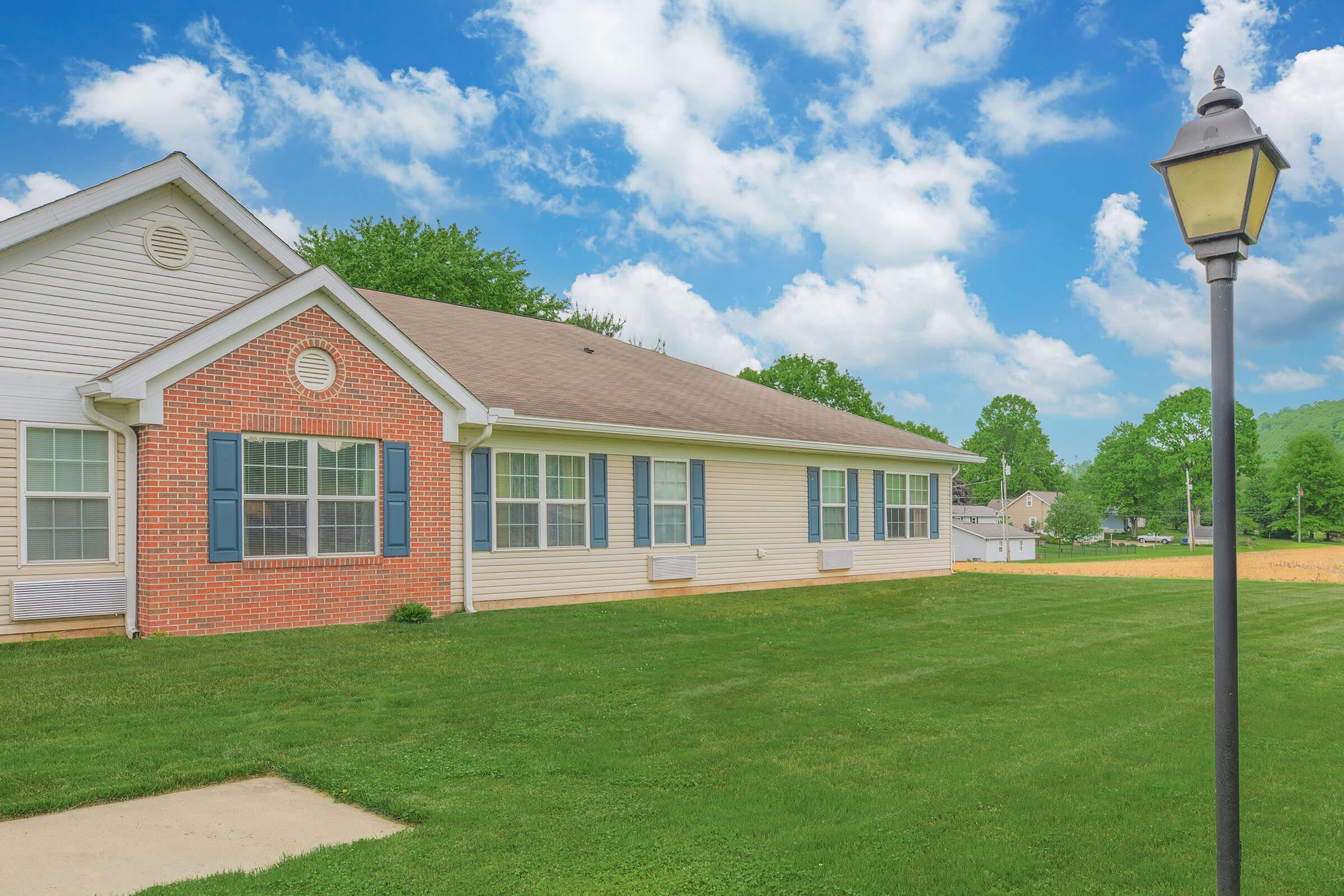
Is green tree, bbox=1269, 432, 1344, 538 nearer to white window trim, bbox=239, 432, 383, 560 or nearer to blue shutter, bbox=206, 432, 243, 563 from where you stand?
white window trim, bbox=239, 432, 383, 560

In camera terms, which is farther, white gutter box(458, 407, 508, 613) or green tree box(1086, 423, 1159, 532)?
green tree box(1086, 423, 1159, 532)

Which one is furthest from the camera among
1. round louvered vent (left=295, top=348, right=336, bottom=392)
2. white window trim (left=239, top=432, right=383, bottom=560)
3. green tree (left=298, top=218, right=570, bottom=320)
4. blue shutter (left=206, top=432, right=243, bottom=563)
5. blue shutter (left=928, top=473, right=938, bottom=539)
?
green tree (left=298, top=218, right=570, bottom=320)

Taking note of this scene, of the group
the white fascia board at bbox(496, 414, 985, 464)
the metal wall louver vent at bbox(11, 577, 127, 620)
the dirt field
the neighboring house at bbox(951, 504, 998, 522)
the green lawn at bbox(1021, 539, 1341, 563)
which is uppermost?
the white fascia board at bbox(496, 414, 985, 464)

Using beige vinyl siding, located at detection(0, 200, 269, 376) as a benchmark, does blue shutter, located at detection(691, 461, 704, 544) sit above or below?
below

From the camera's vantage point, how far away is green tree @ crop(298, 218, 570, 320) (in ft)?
101

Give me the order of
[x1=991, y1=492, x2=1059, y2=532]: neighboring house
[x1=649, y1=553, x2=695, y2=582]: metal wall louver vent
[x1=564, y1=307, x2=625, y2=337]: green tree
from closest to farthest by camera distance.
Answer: [x1=649, y1=553, x2=695, y2=582]: metal wall louver vent
[x1=564, y1=307, x2=625, y2=337]: green tree
[x1=991, y1=492, x2=1059, y2=532]: neighboring house

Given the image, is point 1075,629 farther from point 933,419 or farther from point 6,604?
point 933,419

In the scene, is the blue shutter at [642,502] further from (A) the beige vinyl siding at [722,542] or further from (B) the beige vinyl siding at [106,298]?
(B) the beige vinyl siding at [106,298]

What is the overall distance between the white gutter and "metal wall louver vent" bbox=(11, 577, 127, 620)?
167 inches

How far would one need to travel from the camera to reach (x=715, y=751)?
5.69 metres

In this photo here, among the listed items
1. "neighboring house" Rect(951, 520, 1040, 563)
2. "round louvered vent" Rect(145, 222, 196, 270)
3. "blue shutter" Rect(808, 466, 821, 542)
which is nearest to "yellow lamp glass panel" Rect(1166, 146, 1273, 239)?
"round louvered vent" Rect(145, 222, 196, 270)

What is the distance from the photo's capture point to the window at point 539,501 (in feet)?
44.0

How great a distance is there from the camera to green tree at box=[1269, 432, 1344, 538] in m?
81.3

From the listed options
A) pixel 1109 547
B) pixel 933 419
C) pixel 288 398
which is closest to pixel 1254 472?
pixel 1109 547
